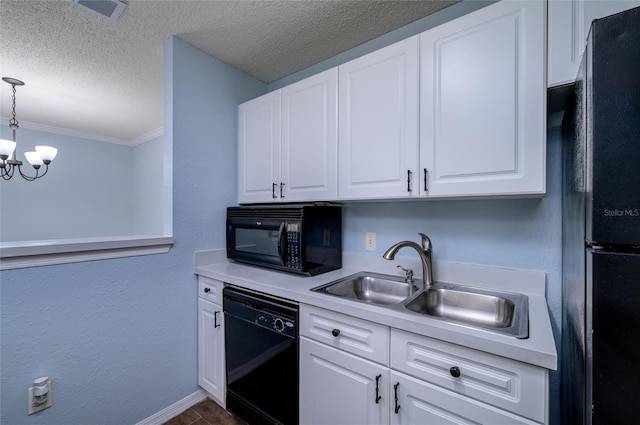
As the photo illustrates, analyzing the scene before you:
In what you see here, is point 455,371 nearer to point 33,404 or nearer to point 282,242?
point 282,242

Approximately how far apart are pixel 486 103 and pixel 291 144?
109cm

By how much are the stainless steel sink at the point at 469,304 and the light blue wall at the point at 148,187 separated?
371cm

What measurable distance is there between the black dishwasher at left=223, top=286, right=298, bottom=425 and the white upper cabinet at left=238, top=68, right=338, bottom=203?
678 mm

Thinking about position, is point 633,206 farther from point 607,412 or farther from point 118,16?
point 118,16

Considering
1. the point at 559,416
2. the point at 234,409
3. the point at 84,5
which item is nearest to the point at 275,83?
the point at 84,5

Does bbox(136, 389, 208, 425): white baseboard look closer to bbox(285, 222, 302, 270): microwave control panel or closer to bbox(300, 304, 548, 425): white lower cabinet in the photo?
bbox(300, 304, 548, 425): white lower cabinet

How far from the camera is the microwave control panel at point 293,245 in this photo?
5.15 feet

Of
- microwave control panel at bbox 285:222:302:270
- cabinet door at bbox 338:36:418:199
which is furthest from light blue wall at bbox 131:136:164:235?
cabinet door at bbox 338:36:418:199

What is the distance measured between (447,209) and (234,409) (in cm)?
168

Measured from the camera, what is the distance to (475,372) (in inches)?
34.3

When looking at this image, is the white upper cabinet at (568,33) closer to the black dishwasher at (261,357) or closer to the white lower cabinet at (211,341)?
the black dishwasher at (261,357)

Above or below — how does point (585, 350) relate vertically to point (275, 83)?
below

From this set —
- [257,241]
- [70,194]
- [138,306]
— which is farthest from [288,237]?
[70,194]

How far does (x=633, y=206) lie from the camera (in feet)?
1.82
